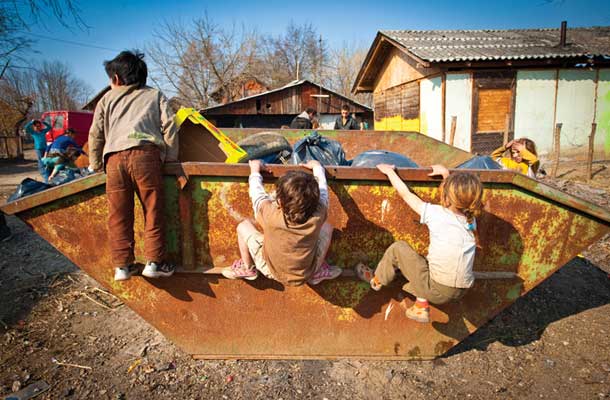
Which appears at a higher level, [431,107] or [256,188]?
[431,107]

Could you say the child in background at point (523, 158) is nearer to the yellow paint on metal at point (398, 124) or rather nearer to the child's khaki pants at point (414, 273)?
the child's khaki pants at point (414, 273)

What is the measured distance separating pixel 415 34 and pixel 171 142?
13.0 m

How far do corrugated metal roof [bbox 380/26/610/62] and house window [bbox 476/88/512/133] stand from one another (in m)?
0.97

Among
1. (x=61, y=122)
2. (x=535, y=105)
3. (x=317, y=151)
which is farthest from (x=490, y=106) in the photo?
(x=61, y=122)

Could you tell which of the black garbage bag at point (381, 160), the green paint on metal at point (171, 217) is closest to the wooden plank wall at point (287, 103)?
the black garbage bag at point (381, 160)

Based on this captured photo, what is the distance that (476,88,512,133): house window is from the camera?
10047 millimetres

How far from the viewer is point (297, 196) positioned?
1.64 metres

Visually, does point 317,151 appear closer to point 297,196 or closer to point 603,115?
point 297,196

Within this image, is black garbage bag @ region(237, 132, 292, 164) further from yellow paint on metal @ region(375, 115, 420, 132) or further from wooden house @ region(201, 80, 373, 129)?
wooden house @ region(201, 80, 373, 129)

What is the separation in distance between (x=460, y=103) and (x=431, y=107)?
1.17 metres

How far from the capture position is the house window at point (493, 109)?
33.0 ft

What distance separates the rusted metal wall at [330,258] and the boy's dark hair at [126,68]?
60cm

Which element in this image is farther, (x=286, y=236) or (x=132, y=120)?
(x=132, y=120)

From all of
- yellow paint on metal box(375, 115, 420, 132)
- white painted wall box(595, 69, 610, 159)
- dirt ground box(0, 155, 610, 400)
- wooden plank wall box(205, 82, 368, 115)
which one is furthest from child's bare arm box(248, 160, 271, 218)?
wooden plank wall box(205, 82, 368, 115)
